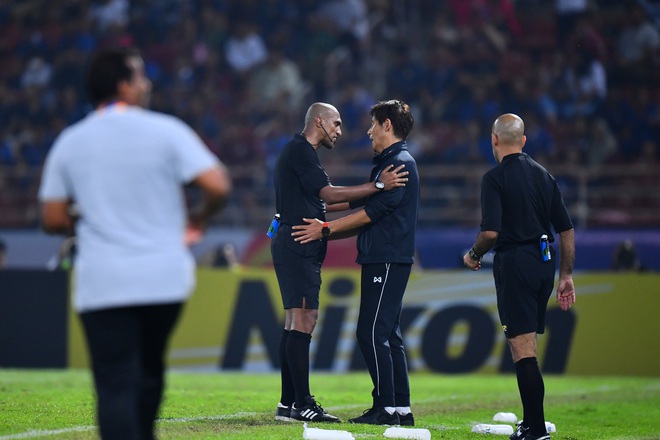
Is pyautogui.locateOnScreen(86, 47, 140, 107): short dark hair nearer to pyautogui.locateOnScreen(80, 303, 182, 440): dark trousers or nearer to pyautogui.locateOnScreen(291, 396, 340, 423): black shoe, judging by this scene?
pyautogui.locateOnScreen(80, 303, 182, 440): dark trousers

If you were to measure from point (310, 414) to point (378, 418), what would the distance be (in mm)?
525

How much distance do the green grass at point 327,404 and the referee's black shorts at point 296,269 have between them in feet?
3.15

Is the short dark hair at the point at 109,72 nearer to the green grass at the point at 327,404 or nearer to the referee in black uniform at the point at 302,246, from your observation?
the green grass at the point at 327,404

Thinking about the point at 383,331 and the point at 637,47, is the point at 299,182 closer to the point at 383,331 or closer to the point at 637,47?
the point at 383,331

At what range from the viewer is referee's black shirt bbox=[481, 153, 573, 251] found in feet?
25.8

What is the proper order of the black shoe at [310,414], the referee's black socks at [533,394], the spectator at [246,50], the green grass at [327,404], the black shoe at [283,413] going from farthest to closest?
the spectator at [246,50], the black shoe at [283,413], the black shoe at [310,414], the green grass at [327,404], the referee's black socks at [533,394]

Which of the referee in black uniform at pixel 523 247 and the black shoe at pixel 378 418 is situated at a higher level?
the referee in black uniform at pixel 523 247

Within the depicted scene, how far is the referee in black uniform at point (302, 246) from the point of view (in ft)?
27.8

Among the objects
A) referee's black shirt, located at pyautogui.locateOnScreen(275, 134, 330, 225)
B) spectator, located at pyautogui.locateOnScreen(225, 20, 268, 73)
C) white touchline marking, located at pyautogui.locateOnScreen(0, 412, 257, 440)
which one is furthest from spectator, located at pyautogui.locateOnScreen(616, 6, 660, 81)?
white touchline marking, located at pyautogui.locateOnScreen(0, 412, 257, 440)

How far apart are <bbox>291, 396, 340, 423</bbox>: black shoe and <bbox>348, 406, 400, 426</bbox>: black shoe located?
211 millimetres

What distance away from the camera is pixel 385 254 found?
28.1ft

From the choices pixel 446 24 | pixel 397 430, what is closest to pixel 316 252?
pixel 397 430

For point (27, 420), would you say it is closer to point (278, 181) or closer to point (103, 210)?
point (278, 181)

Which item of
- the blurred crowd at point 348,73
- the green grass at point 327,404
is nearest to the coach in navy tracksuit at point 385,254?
the green grass at point 327,404
